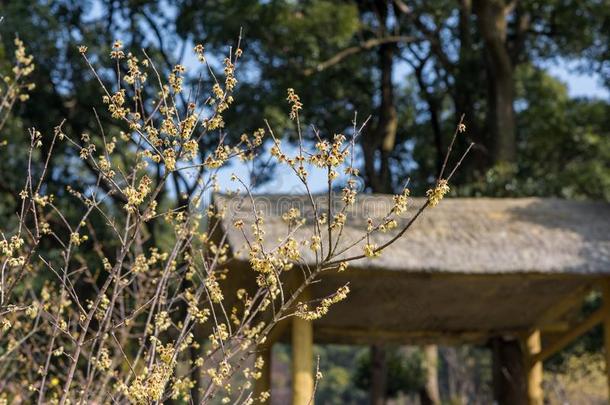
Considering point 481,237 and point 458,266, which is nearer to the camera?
point 458,266

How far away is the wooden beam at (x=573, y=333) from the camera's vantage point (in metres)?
6.84

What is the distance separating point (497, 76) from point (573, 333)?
5.95m

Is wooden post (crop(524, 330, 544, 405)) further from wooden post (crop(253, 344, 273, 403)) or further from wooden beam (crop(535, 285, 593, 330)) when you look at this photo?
wooden post (crop(253, 344, 273, 403))

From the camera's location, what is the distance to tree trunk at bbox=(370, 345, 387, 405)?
13273mm

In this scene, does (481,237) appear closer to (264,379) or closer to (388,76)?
(264,379)

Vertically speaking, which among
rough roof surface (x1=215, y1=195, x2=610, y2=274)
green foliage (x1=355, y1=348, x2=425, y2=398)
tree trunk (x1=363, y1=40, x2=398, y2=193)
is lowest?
green foliage (x1=355, y1=348, x2=425, y2=398)

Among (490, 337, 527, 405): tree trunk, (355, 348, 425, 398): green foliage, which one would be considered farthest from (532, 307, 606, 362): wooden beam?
(355, 348, 425, 398): green foliage

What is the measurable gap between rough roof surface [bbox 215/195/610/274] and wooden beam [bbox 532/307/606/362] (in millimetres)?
626

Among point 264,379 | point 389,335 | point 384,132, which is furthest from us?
point 384,132

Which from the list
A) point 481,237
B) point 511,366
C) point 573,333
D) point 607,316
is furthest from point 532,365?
point 481,237

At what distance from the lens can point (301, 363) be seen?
607 cm

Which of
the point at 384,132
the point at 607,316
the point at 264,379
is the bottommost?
the point at 264,379

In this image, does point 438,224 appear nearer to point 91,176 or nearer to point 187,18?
point 187,18

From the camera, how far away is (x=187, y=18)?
13047 mm
